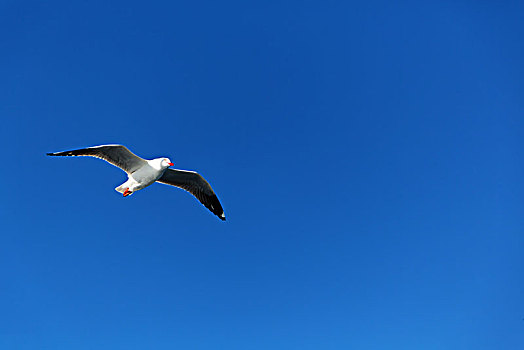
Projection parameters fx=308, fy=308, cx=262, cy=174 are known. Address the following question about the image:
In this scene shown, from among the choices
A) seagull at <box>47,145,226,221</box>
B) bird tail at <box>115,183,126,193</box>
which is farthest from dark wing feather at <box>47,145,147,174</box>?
bird tail at <box>115,183,126,193</box>

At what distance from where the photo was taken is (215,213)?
12055 millimetres

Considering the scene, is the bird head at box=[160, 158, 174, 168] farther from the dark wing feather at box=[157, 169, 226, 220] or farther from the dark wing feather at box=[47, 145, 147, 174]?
the dark wing feather at box=[157, 169, 226, 220]

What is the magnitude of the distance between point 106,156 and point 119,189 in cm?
110

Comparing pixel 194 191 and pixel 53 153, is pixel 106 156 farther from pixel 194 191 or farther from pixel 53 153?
pixel 194 191

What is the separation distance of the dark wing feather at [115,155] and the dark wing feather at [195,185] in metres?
1.22

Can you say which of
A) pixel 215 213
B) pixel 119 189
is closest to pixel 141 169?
pixel 119 189

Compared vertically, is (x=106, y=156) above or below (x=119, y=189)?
above

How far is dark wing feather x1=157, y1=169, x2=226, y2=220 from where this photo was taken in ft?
35.7

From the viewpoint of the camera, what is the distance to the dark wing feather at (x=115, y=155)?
8892 mm

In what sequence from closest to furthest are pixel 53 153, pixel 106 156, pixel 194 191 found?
pixel 53 153, pixel 106 156, pixel 194 191

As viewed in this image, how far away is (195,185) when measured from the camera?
37.4 feet

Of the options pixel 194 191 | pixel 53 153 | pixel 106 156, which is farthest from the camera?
pixel 194 191

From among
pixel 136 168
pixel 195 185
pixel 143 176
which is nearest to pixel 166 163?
pixel 143 176

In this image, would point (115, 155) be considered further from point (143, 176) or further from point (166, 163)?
point (166, 163)
